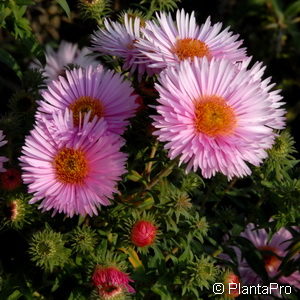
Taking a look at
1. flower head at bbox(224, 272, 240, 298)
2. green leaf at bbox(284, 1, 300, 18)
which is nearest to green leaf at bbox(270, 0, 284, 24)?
green leaf at bbox(284, 1, 300, 18)

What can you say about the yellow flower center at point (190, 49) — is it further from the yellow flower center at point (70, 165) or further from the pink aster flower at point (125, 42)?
the yellow flower center at point (70, 165)

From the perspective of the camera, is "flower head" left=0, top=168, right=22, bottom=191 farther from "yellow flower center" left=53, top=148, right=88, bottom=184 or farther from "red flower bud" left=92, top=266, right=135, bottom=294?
"red flower bud" left=92, top=266, right=135, bottom=294

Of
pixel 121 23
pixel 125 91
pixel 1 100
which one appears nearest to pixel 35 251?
pixel 125 91

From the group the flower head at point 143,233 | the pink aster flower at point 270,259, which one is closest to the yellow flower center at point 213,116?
the flower head at point 143,233

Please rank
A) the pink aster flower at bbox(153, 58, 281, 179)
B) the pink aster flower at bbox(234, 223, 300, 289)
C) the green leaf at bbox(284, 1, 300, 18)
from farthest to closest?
the green leaf at bbox(284, 1, 300, 18) < the pink aster flower at bbox(234, 223, 300, 289) < the pink aster flower at bbox(153, 58, 281, 179)

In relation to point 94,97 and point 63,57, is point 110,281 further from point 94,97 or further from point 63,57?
point 63,57

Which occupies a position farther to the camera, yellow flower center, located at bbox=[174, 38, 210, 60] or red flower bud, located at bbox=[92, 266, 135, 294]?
yellow flower center, located at bbox=[174, 38, 210, 60]

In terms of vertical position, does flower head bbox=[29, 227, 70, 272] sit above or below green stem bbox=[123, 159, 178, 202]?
below
